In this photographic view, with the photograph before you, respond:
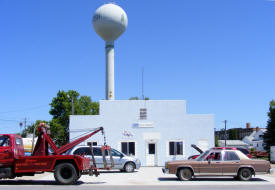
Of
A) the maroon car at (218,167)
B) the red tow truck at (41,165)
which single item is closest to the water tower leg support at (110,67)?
the maroon car at (218,167)

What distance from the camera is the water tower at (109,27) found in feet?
120

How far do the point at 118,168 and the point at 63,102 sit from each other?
39947mm

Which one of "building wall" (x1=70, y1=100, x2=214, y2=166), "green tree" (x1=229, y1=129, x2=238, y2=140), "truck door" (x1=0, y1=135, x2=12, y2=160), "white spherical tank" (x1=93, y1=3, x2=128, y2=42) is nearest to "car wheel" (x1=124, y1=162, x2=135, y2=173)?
"building wall" (x1=70, y1=100, x2=214, y2=166)

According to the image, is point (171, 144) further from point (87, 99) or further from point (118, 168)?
point (87, 99)

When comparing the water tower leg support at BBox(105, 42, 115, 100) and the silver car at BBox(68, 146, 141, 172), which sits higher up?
the water tower leg support at BBox(105, 42, 115, 100)

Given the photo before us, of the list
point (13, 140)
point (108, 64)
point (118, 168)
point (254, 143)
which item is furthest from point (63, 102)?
point (254, 143)

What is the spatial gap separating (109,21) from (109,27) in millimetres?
608

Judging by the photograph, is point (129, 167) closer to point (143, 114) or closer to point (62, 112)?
point (143, 114)

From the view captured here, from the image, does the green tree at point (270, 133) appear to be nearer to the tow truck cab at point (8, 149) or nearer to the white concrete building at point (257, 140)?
the white concrete building at point (257, 140)

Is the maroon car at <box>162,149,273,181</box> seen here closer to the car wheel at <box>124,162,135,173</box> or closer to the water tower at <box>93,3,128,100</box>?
the car wheel at <box>124,162,135,173</box>

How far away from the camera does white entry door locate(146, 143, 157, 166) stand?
26.9m

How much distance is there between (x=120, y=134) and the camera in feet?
89.0

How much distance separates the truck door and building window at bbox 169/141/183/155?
14.2m

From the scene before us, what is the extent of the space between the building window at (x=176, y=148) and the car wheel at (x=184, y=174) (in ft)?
34.0
